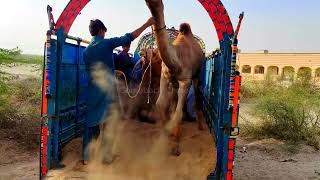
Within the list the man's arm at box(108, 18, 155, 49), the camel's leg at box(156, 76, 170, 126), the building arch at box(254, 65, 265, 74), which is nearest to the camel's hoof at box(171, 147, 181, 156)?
the camel's leg at box(156, 76, 170, 126)

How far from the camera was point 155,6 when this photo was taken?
14.0ft

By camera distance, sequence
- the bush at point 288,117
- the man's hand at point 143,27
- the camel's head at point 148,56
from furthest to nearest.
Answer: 1. the bush at point 288,117
2. the camel's head at point 148,56
3. the man's hand at point 143,27

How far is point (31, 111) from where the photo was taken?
10172mm

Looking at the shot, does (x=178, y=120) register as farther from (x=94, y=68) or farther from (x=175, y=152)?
(x=94, y=68)

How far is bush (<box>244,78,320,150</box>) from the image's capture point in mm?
9898

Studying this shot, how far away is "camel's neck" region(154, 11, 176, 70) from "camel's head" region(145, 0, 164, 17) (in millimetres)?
28

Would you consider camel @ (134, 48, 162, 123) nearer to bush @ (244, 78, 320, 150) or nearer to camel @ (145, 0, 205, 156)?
camel @ (145, 0, 205, 156)

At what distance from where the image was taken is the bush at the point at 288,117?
32.5 feet

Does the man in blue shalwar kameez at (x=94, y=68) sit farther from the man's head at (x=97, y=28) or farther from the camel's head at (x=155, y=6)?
the camel's head at (x=155, y=6)

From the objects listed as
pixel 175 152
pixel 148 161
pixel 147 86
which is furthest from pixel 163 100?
pixel 147 86

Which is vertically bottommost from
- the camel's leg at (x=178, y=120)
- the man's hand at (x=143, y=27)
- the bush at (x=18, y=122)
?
the bush at (x=18, y=122)

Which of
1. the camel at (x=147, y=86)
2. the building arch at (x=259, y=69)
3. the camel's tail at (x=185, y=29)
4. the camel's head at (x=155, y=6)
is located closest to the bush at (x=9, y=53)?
the camel at (x=147, y=86)

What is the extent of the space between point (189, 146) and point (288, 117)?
18.3ft

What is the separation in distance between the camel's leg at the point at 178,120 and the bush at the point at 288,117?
5398 millimetres
